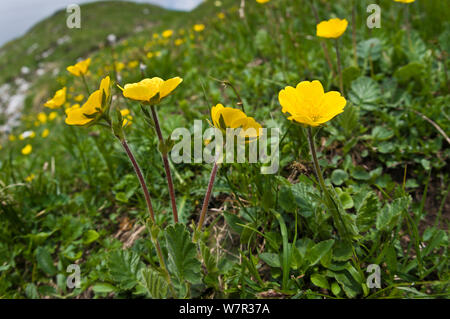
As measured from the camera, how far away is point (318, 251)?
4.82 ft

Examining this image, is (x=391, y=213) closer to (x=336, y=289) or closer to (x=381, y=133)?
(x=336, y=289)

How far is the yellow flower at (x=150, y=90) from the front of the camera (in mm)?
1139

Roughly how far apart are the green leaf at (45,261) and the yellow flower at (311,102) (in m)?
1.91

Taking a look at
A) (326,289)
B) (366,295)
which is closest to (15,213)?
(326,289)

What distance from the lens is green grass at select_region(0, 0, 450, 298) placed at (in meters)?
1.47

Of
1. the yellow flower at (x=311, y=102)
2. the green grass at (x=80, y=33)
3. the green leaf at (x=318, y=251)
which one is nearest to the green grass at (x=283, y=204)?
the green leaf at (x=318, y=251)

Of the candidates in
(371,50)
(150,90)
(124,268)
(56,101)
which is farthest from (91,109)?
(371,50)

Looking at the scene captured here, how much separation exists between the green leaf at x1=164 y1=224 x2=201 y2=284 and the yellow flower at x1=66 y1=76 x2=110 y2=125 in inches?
22.4

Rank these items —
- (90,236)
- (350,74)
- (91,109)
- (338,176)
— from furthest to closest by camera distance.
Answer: (350,74) → (90,236) → (338,176) → (91,109)

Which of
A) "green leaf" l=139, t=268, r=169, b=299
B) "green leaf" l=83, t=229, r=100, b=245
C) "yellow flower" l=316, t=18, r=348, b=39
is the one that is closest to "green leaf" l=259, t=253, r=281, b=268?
"green leaf" l=139, t=268, r=169, b=299

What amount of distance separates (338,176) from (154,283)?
4.16ft

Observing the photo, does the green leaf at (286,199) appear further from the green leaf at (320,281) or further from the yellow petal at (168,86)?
the yellow petal at (168,86)

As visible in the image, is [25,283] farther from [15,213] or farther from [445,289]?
[445,289]

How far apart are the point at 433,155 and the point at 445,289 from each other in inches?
38.3
